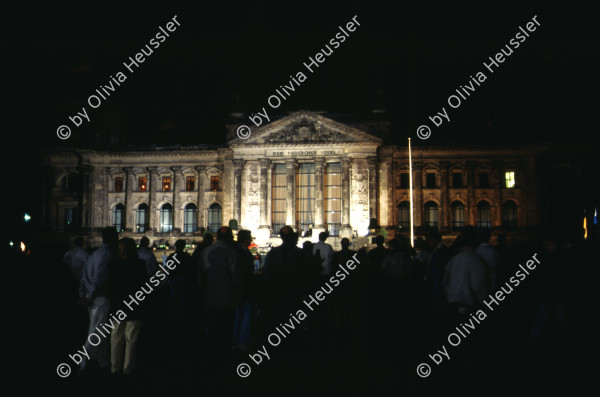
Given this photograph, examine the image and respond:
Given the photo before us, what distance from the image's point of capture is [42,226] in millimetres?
52781

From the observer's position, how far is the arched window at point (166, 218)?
171 ft

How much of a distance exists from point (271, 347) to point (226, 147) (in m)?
39.5

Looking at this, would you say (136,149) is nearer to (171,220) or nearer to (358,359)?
(171,220)

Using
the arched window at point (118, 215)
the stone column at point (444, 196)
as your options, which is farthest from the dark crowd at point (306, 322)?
the arched window at point (118, 215)

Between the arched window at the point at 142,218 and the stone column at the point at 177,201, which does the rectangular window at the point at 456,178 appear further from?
the arched window at the point at 142,218

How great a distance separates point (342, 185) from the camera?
155 ft

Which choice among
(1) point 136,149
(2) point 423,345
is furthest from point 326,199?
(2) point 423,345

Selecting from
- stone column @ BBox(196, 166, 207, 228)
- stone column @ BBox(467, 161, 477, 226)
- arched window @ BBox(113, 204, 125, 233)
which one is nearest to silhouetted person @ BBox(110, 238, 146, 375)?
stone column @ BBox(196, 166, 207, 228)

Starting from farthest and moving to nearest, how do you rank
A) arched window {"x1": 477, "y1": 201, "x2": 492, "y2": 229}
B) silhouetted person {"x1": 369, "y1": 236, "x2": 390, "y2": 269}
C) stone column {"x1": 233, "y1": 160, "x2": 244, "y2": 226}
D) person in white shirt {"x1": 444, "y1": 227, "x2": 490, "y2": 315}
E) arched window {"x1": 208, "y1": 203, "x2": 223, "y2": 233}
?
arched window {"x1": 208, "y1": 203, "x2": 223, "y2": 233} → arched window {"x1": 477, "y1": 201, "x2": 492, "y2": 229} → stone column {"x1": 233, "y1": 160, "x2": 244, "y2": 226} → silhouetted person {"x1": 369, "y1": 236, "x2": 390, "y2": 269} → person in white shirt {"x1": 444, "y1": 227, "x2": 490, "y2": 315}

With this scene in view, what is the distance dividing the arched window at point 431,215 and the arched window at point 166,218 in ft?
76.1

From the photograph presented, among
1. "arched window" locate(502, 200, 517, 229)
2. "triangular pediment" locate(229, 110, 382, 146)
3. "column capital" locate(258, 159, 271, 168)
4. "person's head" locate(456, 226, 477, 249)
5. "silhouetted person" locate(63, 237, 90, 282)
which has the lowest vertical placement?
"silhouetted person" locate(63, 237, 90, 282)

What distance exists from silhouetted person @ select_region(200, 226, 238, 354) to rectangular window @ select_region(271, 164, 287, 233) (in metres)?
38.8

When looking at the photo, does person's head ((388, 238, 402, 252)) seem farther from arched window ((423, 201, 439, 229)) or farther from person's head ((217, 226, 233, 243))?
arched window ((423, 201, 439, 229))

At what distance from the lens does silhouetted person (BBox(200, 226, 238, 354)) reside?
9.47 meters
